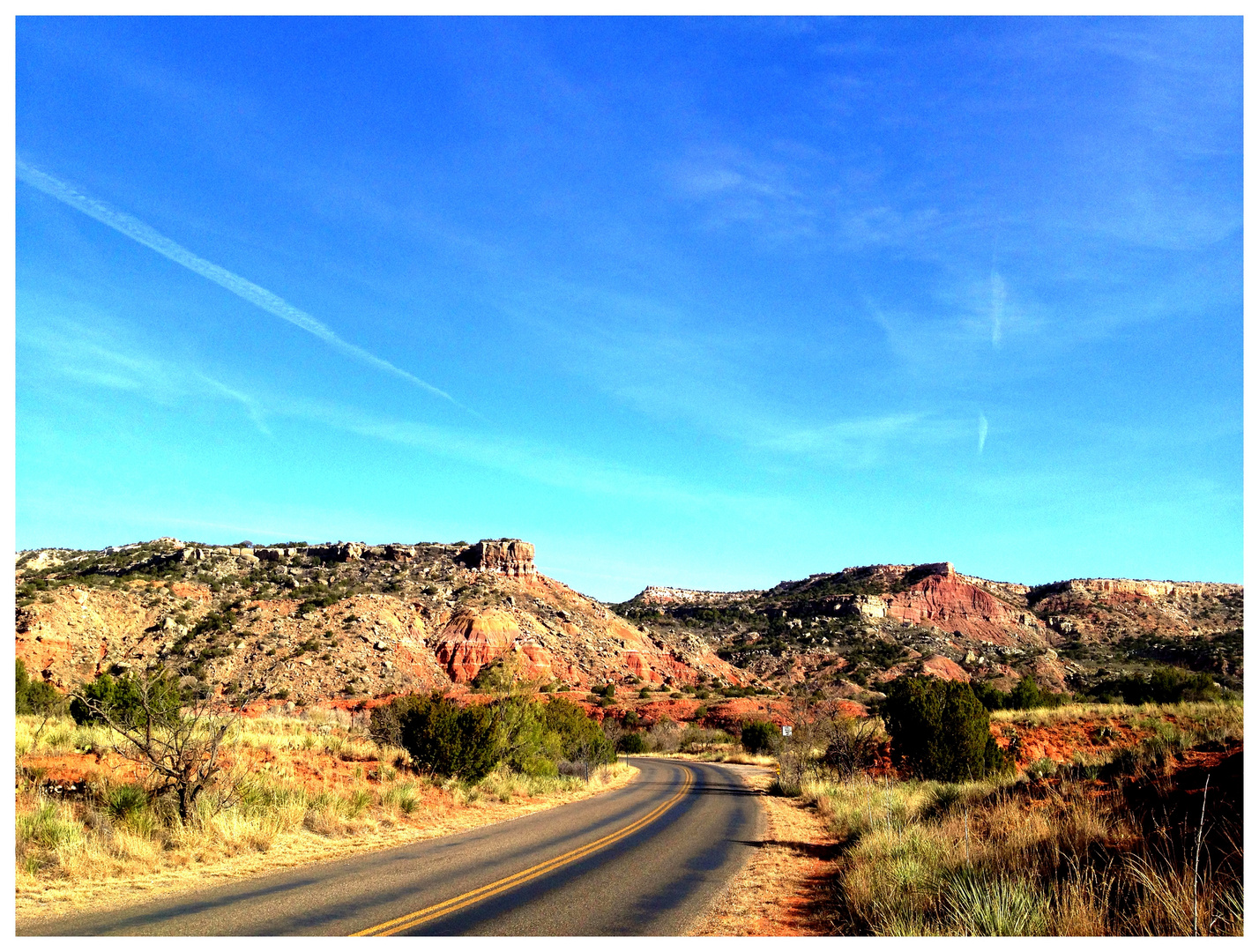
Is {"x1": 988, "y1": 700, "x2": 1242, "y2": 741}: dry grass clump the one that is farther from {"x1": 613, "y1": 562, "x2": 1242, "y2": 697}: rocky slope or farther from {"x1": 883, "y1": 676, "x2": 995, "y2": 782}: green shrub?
{"x1": 613, "y1": 562, "x2": 1242, "y2": 697}: rocky slope

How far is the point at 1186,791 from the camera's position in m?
12.3

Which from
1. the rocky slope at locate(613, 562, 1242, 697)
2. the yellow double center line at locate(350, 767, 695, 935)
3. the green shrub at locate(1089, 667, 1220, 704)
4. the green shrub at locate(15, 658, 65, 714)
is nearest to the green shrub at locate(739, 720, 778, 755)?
the green shrub at locate(1089, 667, 1220, 704)

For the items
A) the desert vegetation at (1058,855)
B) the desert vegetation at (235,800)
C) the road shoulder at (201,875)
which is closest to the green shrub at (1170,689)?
the desert vegetation at (1058,855)

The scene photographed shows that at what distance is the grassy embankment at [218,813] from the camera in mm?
12055

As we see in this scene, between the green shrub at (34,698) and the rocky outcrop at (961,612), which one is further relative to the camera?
the rocky outcrop at (961,612)

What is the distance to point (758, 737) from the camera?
58.0 m

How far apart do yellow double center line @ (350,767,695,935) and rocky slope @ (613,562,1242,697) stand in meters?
66.4

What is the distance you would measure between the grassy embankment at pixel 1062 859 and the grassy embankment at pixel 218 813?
10.4 meters

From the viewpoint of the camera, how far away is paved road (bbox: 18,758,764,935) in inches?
376

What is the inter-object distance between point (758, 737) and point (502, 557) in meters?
55.5

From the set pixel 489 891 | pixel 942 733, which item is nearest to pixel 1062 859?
pixel 489 891

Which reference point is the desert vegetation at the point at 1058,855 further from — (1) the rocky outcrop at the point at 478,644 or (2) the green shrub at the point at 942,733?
(1) the rocky outcrop at the point at 478,644

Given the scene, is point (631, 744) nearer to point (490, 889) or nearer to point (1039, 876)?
point (490, 889)

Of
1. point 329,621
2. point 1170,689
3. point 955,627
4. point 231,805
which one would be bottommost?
point 955,627
